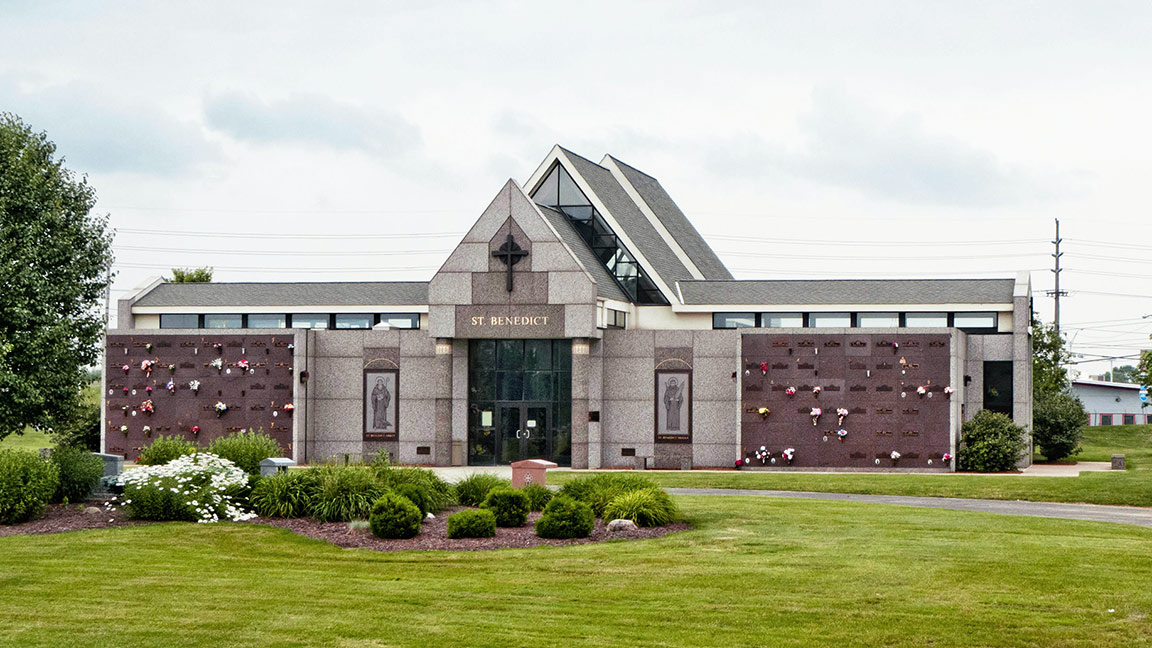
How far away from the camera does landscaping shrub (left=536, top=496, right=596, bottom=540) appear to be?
21.8 m

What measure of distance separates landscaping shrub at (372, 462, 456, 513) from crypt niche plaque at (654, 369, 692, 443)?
60.7 ft

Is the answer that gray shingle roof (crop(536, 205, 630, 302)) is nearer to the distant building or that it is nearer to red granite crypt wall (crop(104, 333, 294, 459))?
red granite crypt wall (crop(104, 333, 294, 459))

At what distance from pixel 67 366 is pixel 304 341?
18801mm

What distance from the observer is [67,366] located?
89.9 feet

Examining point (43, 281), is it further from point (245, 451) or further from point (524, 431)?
point (524, 431)

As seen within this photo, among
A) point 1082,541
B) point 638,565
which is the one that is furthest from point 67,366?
point 1082,541

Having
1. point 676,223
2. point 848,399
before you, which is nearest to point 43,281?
point 848,399

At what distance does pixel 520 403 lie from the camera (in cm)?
4488

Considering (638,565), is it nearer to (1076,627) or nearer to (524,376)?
(1076,627)

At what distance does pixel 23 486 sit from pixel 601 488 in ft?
35.7

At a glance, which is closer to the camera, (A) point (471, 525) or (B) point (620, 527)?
(A) point (471, 525)

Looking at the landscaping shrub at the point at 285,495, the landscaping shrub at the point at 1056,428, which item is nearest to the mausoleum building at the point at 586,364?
the landscaping shrub at the point at 1056,428

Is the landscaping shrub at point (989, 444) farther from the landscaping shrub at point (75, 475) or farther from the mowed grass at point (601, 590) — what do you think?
the landscaping shrub at point (75, 475)

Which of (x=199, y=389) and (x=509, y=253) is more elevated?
(x=509, y=253)
